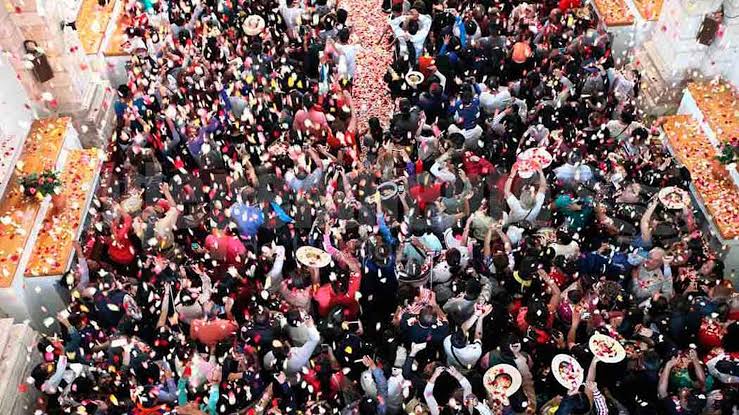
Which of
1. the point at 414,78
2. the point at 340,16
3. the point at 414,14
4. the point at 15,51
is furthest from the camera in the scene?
the point at 340,16

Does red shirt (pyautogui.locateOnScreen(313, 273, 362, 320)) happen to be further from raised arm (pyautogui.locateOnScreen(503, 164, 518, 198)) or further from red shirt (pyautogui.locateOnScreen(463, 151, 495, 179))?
red shirt (pyautogui.locateOnScreen(463, 151, 495, 179))

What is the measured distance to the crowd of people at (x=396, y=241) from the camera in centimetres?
627

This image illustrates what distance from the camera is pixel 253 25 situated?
10.8 metres

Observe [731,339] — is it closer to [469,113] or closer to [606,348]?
[606,348]

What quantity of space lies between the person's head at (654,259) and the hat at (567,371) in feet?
4.75

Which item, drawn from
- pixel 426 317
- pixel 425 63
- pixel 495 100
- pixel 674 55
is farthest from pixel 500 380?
pixel 674 55

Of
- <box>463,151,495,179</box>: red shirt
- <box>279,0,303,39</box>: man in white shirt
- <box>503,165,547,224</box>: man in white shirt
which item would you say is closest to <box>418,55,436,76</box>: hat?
<box>463,151,495,179</box>: red shirt

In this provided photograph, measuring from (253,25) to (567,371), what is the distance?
736 centimetres

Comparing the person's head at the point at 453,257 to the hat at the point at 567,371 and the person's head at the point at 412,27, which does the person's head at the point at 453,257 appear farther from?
the person's head at the point at 412,27

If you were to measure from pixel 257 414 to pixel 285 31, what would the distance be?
7.06 m

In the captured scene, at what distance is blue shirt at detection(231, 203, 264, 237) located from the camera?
25.2 ft

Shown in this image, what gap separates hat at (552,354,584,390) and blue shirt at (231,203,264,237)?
358cm

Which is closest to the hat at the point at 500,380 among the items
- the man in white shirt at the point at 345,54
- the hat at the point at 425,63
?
the hat at the point at 425,63

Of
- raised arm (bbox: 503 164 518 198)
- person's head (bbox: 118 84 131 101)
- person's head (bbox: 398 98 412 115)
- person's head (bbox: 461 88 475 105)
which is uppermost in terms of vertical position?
person's head (bbox: 461 88 475 105)
